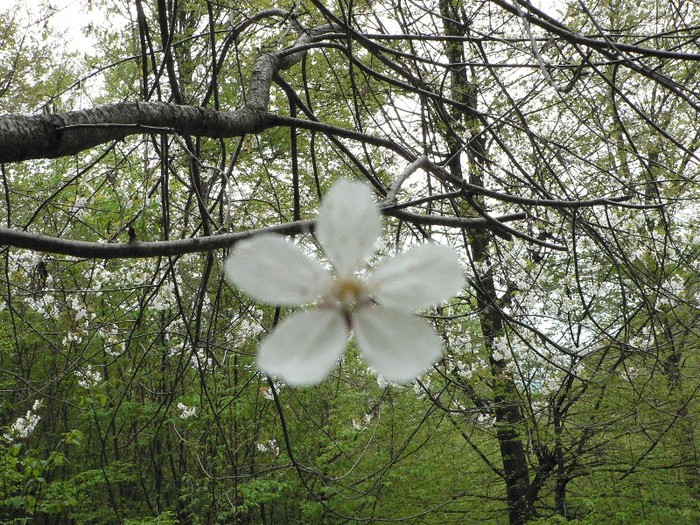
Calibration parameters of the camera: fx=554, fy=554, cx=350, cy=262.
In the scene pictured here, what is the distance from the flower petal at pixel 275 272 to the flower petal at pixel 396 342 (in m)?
0.01

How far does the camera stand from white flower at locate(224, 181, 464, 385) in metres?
0.14

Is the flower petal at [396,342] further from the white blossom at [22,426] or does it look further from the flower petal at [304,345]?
the white blossom at [22,426]

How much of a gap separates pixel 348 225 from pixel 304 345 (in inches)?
1.3

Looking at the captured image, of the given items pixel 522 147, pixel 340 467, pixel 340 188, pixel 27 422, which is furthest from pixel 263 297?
pixel 27 422

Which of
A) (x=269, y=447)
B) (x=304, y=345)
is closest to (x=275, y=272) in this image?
(x=304, y=345)

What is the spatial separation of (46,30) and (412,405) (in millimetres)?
2978

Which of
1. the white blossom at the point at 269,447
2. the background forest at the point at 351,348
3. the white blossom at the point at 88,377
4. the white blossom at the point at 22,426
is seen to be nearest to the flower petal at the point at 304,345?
the background forest at the point at 351,348

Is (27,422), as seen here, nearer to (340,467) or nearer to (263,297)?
(340,467)

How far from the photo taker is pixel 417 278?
0.15 m

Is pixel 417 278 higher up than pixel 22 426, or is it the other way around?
pixel 22 426

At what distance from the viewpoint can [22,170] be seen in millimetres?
3572

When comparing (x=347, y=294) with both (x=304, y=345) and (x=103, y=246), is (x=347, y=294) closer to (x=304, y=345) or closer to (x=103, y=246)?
(x=304, y=345)

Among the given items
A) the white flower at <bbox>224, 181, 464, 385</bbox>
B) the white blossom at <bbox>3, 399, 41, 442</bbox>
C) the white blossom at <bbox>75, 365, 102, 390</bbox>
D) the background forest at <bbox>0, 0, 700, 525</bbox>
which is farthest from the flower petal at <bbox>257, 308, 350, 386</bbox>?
the white blossom at <bbox>3, 399, 41, 442</bbox>

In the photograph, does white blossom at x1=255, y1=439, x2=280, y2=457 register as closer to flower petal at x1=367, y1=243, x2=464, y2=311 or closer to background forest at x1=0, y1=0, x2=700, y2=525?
background forest at x1=0, y1=0, x2=700, y2=525
